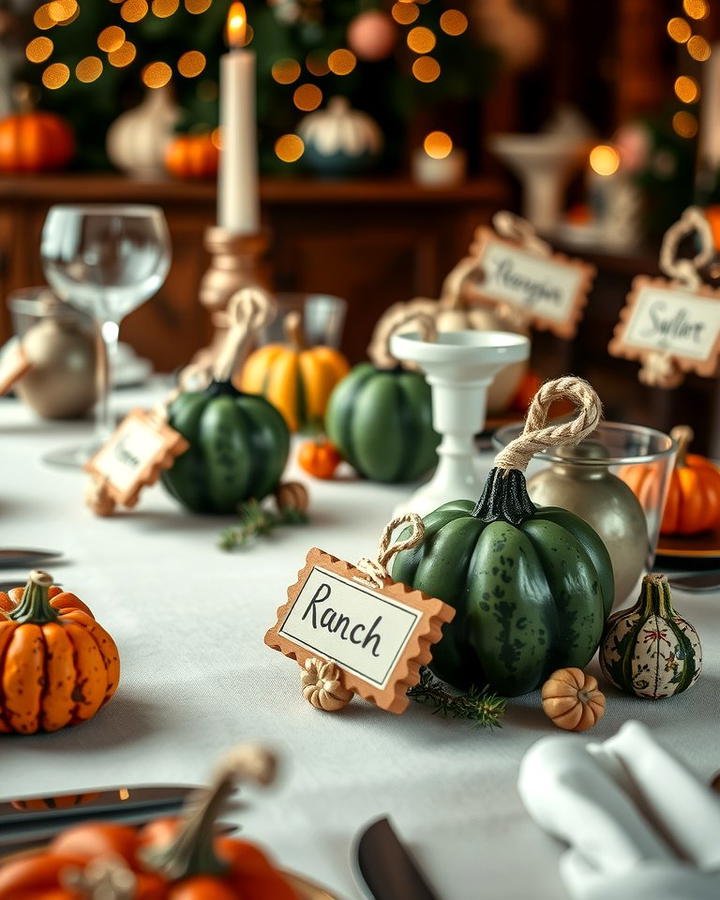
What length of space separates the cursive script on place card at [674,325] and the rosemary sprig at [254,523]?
0.42 metres

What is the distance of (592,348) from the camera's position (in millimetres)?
4188

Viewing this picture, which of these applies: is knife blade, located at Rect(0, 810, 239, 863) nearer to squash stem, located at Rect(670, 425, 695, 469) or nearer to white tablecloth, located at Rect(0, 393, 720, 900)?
white tablecloth, located at Rect(0, 393, 720, 900)

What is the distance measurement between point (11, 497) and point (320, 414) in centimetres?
45

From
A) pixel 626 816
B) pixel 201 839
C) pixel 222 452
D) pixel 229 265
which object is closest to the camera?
pixel 201 839

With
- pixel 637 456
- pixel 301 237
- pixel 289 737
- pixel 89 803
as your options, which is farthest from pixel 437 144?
pixel 89 803

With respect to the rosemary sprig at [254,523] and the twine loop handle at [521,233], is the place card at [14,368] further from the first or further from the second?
the twine loop handle at [521,233]

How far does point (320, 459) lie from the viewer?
1.41 m

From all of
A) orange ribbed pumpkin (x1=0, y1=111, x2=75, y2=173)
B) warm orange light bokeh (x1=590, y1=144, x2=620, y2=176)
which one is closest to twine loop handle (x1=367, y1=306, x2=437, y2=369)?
orange ribbed pumpkin (x1=0, y1=111, x2=75, y2=173)

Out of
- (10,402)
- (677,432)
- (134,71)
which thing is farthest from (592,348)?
(677,432)

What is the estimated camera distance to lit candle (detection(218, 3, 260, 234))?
1.71 metres

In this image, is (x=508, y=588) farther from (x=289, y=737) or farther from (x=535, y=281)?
(x=535, y=281)

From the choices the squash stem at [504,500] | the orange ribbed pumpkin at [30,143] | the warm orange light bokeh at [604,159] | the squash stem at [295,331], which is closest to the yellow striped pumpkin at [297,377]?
the squash stem at [295,331]

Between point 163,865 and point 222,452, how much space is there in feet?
2.58

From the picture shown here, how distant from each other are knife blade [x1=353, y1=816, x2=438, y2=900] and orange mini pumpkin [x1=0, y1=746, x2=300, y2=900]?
4.0 inches
